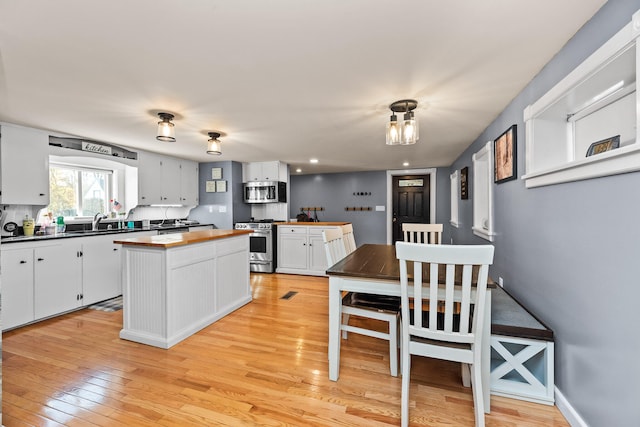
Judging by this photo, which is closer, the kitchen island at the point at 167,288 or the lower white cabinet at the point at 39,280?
the kitchen island at the point at 167,288

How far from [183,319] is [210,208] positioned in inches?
126

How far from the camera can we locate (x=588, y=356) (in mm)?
1340

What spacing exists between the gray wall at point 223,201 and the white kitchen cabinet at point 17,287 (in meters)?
2.71

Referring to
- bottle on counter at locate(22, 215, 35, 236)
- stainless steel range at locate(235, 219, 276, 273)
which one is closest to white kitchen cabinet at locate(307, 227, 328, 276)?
stainless steel range at locate(235, 219, 276, 273)

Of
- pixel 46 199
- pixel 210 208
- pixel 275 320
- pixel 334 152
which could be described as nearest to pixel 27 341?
pixel 46 199

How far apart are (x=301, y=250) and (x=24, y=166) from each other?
3.63 m

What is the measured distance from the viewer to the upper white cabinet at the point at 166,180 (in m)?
4.24

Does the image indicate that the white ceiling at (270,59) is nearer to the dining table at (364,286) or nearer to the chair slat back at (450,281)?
the chair slat back at (450,281)

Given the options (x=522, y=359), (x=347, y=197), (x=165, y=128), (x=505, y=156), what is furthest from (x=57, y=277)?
(x=347, y=197)

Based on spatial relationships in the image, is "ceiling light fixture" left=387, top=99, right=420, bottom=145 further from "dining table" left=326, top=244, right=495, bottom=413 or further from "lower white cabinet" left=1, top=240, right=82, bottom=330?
"lower white cabinet" left=1, top=240, right=82, bottom=330

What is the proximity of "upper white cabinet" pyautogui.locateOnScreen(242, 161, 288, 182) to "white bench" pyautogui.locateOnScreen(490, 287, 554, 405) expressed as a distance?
167 inches

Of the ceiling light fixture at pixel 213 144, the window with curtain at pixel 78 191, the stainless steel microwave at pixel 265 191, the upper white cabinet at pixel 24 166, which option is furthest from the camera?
the stainless steel microwave at pixel 265 191

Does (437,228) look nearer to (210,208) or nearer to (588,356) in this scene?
(588,356)

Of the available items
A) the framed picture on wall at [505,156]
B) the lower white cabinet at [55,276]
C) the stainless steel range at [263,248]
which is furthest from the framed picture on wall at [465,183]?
the lower white cabinet at [55,276]
